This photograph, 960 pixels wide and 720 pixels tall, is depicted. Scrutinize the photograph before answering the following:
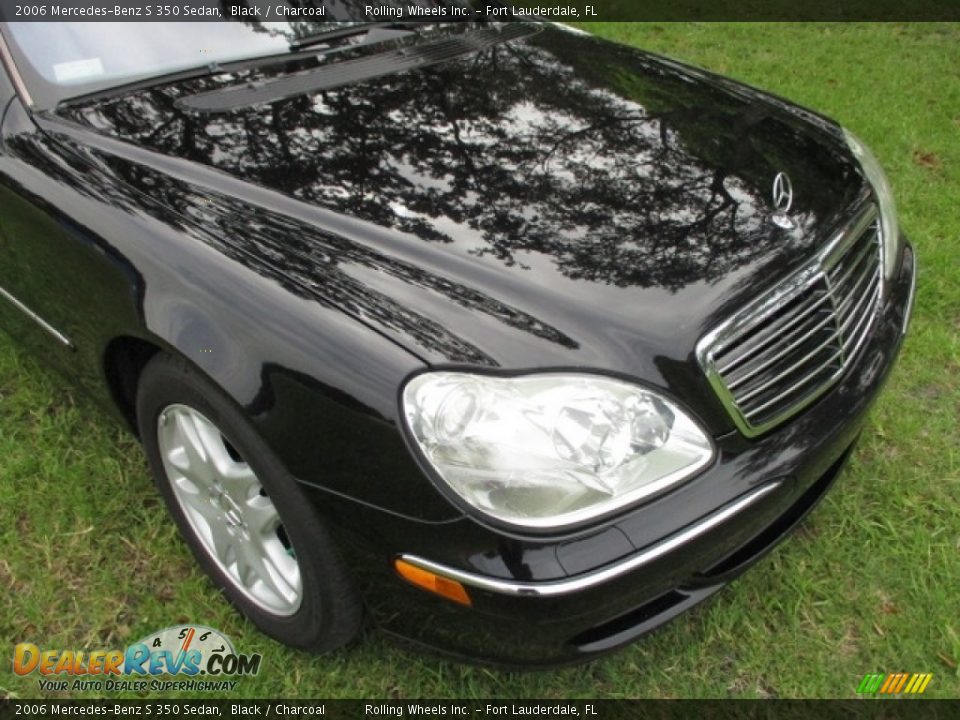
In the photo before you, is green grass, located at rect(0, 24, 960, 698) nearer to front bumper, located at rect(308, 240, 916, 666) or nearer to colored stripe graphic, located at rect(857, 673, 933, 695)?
colored stripe graphic, located at rect(857, 673, 933, 695)

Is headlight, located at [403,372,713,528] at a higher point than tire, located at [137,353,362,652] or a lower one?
higher

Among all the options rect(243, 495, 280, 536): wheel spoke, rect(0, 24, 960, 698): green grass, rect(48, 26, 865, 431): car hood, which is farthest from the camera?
rect(0, 24, 960, 698): green grass

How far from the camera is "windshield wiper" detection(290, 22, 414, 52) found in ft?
8.05

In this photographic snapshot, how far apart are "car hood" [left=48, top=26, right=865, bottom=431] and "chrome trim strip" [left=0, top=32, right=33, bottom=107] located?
113 millimetres

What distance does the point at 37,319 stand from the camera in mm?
2334

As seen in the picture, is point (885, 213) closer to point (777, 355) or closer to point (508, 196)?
point (777, 355)

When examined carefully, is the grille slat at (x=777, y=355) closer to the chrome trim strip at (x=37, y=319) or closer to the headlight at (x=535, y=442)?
the headlight at (x=535, y=442)

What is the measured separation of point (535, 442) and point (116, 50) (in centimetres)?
166

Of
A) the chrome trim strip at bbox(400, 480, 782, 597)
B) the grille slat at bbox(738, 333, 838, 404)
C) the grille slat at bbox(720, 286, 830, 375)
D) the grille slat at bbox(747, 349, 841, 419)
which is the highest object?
the grille slat at bbox(720, 286, 830, 375)

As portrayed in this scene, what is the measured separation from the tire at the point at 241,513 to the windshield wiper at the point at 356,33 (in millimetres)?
1102

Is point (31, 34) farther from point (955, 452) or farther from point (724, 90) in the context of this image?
point (955, 452)

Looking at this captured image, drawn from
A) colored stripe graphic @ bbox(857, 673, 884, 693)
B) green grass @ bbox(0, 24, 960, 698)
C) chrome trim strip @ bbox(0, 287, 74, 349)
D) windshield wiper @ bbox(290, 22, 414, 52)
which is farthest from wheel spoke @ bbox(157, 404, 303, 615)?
colored stripe graphic @ bbox(857, 673, 884, 693)

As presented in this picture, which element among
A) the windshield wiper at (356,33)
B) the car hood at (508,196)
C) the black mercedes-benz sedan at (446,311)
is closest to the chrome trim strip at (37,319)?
the black mercedes-benz sedan at (446,311)

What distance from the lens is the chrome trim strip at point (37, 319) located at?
2220 millimetres
